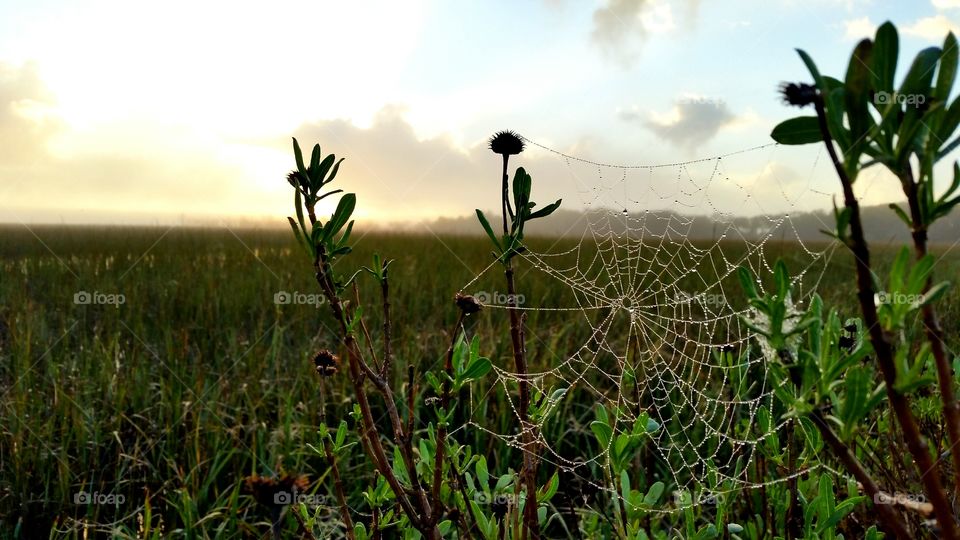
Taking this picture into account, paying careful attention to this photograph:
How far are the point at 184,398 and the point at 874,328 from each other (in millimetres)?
3937

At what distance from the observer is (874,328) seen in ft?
1.64

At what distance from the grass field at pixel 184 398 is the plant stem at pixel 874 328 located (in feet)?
4.81

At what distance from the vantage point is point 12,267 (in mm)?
8203

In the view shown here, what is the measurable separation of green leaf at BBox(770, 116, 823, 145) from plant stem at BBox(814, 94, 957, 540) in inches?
2.3

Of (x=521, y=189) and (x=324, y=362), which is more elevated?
(x=521, y=189)

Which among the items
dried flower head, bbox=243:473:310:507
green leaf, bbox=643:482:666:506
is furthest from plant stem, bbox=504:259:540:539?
dried flower head, bbox=243:473:310:507

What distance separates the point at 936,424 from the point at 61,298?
7149 millimetres

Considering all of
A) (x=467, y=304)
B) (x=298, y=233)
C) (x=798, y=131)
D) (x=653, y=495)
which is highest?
(x=798, y=131)

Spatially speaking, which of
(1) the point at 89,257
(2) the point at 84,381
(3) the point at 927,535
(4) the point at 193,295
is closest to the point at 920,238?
(3) the point at 927,535

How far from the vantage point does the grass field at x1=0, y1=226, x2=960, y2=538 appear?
2799 mm

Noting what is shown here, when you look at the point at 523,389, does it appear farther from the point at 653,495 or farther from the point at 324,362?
the point at 653,495

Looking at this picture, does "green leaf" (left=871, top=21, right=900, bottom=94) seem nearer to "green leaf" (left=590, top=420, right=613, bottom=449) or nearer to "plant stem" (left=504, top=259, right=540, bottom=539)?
"plant stem" (left=504, top=259, right=540, bottom=539)

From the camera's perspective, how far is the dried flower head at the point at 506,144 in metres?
1.10

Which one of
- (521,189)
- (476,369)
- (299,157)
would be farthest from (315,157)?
(476,369)
